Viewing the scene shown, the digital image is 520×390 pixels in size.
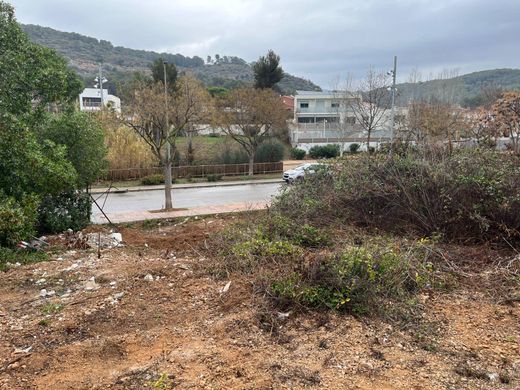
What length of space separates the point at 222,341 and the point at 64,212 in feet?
28.7

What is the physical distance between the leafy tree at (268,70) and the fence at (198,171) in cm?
1677

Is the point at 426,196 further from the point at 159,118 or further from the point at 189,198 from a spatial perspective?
the point at 189,198

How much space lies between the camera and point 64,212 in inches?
444

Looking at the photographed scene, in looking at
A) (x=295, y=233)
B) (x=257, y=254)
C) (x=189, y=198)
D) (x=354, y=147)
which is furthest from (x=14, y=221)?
(x=354, y=147)

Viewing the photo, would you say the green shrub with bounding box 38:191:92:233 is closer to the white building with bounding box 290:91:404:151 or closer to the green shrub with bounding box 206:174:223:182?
the green shrub with bounding box 206:174:223:182

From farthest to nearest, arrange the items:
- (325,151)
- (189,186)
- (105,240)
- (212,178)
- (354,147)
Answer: (354,147), (325,151), (212,178), (189,186), (105,240)

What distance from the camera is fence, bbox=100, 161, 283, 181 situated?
2808cm

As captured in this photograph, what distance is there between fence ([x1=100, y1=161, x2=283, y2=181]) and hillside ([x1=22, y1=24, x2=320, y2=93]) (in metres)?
58.4

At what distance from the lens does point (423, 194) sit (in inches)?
320

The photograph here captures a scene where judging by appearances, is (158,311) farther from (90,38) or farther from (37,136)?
(90,38)

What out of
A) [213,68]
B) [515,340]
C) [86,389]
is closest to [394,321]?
[515,340]

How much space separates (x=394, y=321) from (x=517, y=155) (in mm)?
6417

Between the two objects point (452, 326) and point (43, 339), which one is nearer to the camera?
point (43, 339)

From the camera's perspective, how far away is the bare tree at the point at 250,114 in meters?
29.2
